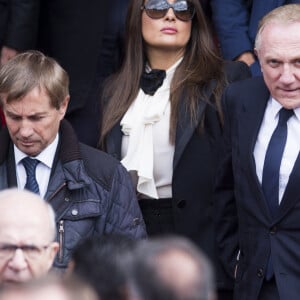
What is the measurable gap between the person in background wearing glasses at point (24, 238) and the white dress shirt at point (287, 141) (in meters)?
1.25

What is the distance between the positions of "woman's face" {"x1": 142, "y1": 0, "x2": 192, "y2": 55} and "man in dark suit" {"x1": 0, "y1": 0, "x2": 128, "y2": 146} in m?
0.36

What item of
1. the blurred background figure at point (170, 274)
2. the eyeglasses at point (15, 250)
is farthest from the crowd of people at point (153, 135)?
the blurred background figure at point (170, 274)

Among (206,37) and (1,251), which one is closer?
(1,251)

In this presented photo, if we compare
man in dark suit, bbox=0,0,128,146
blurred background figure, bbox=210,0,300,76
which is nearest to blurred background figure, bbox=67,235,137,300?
man in dark suit, bbox=0,0,128,146

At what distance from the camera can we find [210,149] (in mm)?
5629

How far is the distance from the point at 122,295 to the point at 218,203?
98.5 inches

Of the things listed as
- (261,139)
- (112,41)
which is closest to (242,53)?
(112,41)

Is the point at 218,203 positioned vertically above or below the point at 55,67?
below

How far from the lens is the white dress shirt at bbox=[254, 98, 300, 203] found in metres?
4.95

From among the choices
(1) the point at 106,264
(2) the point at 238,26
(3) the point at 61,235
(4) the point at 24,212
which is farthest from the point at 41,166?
(1) the point at 106,264

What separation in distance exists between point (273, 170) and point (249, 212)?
0.24m

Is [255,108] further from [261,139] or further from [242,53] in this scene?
[242,53]

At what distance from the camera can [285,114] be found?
504cm

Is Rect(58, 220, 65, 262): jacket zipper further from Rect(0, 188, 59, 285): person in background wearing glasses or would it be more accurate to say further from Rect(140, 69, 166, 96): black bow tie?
Rect(140, 69, 166, 96): black bow tie
